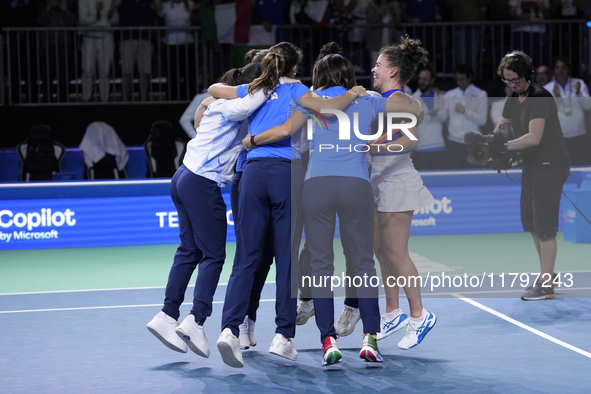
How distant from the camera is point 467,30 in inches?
516

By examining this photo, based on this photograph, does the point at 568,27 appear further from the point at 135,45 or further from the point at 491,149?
the point at 491,149

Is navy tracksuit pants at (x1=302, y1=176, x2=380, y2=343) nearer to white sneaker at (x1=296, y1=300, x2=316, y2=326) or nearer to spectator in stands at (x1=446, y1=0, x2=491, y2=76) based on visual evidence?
white sneaker at (x1=296, y1=300, x2=316, y2=326)

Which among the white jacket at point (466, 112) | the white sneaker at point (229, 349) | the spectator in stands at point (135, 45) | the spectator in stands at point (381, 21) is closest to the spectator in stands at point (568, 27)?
the spectator in stands at point (381, 21)

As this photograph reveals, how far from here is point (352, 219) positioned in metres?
4.36

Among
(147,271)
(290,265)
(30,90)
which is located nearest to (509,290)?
(290,265)

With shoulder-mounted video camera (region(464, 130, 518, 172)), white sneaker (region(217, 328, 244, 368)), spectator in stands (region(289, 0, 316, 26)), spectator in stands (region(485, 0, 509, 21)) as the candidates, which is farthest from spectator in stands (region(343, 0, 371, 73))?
white sneaker (region(217, 328, 244, 368))

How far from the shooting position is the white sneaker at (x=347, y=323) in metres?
4.98

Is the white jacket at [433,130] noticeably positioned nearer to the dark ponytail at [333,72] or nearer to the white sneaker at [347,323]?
the white sneaker at [347,323]

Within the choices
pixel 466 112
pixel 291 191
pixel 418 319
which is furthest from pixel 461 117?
pixel 291 191

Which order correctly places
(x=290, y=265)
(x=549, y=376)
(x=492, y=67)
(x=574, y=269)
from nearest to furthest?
(x=549, y=376), (x=290, y=265), (x=574, y=269), (x=492, y=67)

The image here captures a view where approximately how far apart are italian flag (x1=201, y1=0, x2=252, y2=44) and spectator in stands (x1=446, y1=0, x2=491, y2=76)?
11.8ft

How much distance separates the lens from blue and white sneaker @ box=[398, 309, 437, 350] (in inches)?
183

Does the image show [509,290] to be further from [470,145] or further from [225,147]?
[225,147]

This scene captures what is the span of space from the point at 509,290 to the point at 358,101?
9.94ft
